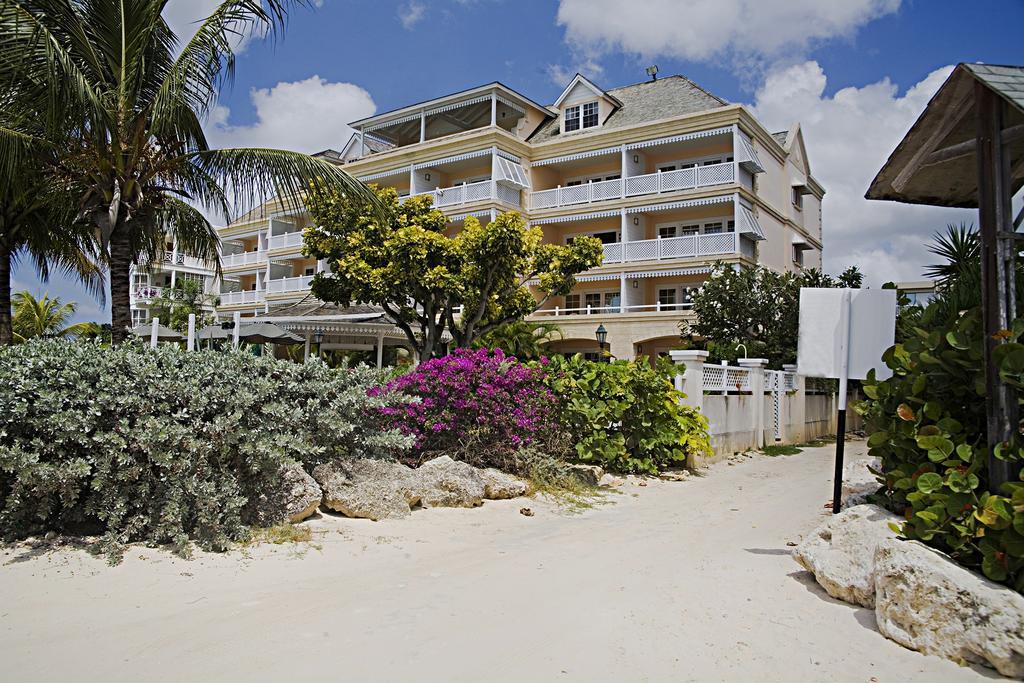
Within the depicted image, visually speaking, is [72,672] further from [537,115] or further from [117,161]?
[537,115]

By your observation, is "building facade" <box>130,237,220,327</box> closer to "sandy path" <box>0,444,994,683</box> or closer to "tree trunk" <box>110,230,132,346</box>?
"tree trunk" <box>110,230,132,346</box>

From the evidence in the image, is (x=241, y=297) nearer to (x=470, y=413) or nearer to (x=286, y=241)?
(x=286, y=241)

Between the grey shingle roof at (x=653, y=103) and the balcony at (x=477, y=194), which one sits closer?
the grey shingle roof at (x=653, y=103)

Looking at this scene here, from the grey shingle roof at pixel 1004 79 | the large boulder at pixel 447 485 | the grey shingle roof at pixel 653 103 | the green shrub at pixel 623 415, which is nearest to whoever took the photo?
the grey shingle roof at pixel 1004 79

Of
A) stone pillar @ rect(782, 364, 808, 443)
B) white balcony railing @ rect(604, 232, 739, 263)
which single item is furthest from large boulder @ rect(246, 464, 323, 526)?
white balcony railing @ rect(604, 232, 739, 263)

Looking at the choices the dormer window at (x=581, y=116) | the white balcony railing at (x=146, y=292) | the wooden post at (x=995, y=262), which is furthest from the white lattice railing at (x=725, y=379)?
the white balcony railing at (x=146, y=292)

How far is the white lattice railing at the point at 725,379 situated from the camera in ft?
41.5

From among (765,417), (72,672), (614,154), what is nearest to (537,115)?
(614,154)

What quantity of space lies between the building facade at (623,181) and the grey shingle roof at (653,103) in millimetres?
75

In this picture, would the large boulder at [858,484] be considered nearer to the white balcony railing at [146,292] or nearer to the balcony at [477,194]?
the balcony at [477,194]

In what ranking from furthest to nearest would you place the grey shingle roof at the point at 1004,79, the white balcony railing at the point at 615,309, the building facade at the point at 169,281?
the building facade at the point at 169,281, the white balcony railing at the point at 615,309, the grey shingle roof at the point at 1004,79

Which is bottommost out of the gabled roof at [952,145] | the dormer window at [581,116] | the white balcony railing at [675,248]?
the gabled roof at [952,145]

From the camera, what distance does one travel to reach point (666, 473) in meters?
10.3

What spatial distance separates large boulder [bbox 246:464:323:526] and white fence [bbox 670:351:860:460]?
6863mm
